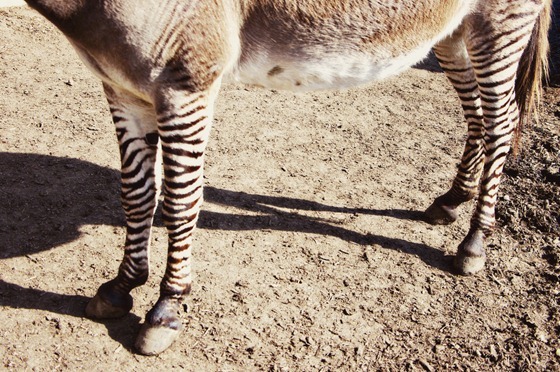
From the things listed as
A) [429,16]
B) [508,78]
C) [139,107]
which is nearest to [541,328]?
[508,78]

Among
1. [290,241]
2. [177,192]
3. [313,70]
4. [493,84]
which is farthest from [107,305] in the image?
[493,84]

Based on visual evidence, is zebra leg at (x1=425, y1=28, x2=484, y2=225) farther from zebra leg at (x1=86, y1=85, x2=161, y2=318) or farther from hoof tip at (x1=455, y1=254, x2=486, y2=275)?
zebra leg at (x1=86, y1=85, x2=161, y2=318)

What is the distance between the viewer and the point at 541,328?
415 centimetres

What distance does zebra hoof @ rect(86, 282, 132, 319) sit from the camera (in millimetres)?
3863

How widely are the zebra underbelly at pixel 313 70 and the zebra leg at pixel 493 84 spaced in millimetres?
629

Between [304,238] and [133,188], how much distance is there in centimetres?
153

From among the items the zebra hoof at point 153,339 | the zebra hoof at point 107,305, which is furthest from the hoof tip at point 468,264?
the zebra hoof at point 107,305

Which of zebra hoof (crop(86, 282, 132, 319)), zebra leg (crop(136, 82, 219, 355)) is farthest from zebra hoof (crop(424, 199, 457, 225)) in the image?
zebra hoof (crop(86, 282, 132, 319))

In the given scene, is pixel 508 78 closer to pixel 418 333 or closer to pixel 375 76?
pixel 375 76

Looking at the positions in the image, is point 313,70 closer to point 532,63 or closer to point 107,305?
point 107,305

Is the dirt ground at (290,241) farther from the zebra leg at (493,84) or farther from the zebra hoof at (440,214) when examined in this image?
the zebra leg at (493,84)

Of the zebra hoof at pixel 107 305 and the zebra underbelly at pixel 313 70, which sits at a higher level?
the zebra underbelly at pixel 313 70

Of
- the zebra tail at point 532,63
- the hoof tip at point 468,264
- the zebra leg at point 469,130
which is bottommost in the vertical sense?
the hoof tip at point 468,264

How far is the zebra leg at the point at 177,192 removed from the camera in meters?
3.32
